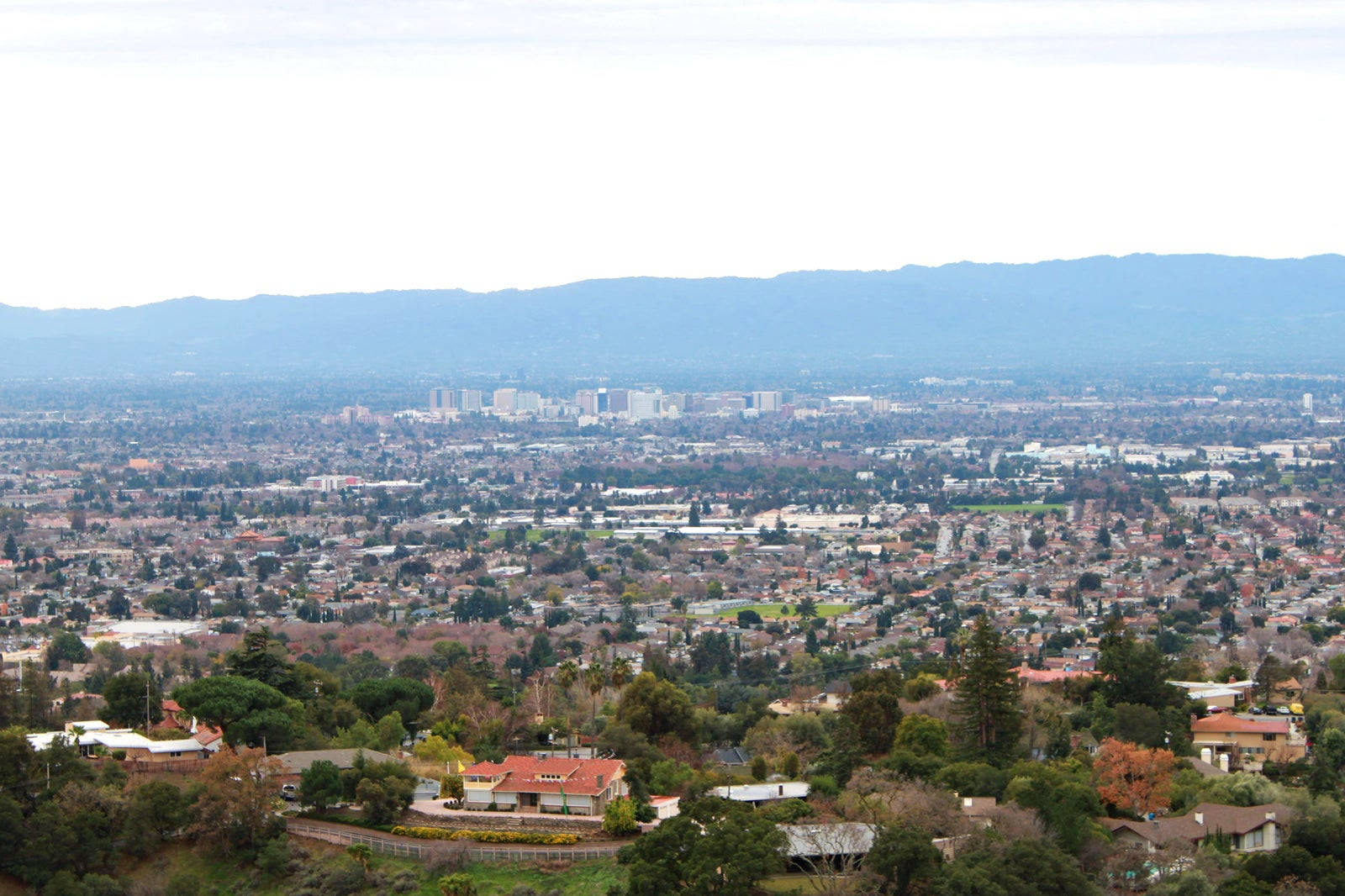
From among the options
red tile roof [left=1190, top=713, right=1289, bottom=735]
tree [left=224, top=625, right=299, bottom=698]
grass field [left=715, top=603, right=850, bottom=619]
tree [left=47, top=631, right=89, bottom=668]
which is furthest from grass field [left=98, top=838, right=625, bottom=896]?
grass field [left=715, top=603, right=850, bottom=619]

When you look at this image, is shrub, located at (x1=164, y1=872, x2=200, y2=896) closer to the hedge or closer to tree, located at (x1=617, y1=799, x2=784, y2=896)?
the hedge

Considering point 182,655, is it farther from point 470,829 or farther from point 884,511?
point 884,511

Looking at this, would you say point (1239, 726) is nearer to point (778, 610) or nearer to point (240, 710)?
point (240, 710)

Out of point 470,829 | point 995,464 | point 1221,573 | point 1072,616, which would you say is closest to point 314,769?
point 470,829

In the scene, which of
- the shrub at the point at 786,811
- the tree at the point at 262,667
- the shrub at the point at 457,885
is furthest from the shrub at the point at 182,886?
the shrub at the point at 786,811

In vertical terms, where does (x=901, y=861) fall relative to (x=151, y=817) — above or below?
→ above

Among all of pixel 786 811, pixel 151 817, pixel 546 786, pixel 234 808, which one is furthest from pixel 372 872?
pixel 786 811
